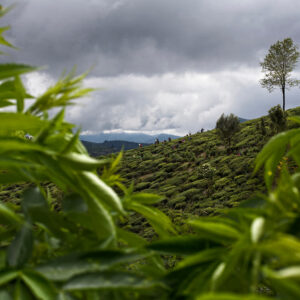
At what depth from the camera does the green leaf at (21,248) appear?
0.47 meters

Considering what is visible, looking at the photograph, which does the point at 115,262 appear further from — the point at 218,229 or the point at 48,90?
the point at 48,90

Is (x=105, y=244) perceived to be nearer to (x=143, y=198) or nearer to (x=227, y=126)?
(x=143, y=198)

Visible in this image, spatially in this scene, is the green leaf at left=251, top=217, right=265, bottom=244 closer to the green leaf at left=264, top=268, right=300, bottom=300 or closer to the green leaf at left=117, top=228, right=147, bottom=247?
the green leaf at left=264, top=268, right=300, bottom=300

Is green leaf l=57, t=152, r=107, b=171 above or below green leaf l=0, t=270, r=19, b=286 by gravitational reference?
above

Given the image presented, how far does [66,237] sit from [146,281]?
7.4 inches

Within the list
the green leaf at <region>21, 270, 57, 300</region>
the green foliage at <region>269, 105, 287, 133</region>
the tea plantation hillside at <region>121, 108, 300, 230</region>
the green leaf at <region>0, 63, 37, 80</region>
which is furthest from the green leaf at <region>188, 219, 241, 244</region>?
the green foliage at <region>269, 105, 287, 133</region>

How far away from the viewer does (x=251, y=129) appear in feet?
81.9

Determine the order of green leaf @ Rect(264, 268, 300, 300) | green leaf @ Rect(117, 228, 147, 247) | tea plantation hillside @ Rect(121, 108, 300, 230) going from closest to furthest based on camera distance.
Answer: green leaf @ Rect(264, 268, 300, 300) → green leaf @ Rect(117, 228, 147, 247) → tea plantation hillside @ Rect(121, 108, 300, 230)

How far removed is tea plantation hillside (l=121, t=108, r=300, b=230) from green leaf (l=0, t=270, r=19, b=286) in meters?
10.1

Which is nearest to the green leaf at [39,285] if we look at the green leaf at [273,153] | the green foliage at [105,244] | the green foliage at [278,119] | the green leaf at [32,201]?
the green foliage at [105,244]

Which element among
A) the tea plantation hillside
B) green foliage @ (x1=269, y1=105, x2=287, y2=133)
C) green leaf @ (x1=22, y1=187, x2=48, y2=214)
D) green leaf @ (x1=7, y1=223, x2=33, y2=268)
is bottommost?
the tea plantation hillside

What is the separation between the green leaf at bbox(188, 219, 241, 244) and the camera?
0.46m

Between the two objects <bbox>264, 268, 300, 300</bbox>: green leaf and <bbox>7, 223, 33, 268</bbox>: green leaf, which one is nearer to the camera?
<bbox>264, 268, 300, 300</bbox>: green leaf

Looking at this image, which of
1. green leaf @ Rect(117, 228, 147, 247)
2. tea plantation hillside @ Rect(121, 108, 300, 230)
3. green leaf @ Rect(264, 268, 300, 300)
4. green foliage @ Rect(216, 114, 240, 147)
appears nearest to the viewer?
green leaf @ Rect(264, 268, 300, 300)
